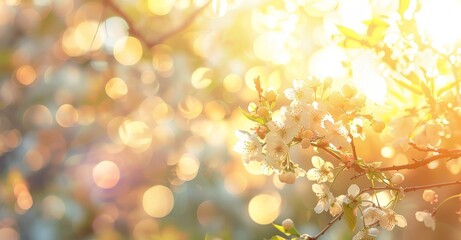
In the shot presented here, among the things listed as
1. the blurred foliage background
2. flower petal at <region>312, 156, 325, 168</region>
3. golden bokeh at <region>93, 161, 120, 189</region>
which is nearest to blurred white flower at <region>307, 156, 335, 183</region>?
flower petal at <region>312, 156, 325, 168</region>

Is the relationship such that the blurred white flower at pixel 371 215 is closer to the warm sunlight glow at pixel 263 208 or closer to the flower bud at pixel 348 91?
the flower bud at pixel 348 91

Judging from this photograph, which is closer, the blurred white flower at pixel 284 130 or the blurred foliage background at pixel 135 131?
the blurred white flower at pixel 284 130

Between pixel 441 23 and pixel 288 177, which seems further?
pixel 441 23

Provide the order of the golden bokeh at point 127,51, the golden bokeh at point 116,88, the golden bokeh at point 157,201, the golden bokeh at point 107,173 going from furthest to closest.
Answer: the golden bokeh at point 107,173 → the golden bokeh at point 157,201 → the golden bokeh at point 116,88 → the golden bokeh at point 127,51

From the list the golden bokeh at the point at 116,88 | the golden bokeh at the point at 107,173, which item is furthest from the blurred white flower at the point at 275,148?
the golden bokeh at the point at 107,173

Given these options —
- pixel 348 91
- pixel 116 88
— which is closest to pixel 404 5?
pixel 348 91

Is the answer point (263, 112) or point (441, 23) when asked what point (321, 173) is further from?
point (441, 23)
